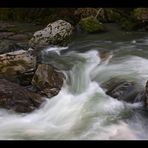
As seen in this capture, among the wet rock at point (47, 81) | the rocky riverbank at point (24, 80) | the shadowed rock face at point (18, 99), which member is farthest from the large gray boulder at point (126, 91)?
the shadowed rock face at point (18, 99)

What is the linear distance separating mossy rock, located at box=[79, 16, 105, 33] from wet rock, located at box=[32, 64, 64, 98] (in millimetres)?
4748

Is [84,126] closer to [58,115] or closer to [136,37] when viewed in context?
[58,115]

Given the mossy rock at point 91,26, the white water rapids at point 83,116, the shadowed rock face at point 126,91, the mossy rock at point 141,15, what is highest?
the mossy rock at point 141,15

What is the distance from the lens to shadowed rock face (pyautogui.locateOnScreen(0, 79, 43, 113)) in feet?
19.8

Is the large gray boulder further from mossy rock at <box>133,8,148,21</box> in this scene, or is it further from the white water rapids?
mossy rock at <box>133,8,148,21</box>

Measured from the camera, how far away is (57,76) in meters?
7.18

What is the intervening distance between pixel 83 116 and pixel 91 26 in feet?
21.2

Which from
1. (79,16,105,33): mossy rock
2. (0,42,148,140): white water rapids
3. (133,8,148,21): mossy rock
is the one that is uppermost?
(133,8,148,21): mossy rock

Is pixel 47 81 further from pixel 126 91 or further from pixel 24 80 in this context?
pixel 126 91

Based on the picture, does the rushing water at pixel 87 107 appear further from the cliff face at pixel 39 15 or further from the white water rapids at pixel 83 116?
the cliff face at pixel 39 15

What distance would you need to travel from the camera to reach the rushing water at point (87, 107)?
5.11 m

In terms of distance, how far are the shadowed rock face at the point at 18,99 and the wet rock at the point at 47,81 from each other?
0.29m

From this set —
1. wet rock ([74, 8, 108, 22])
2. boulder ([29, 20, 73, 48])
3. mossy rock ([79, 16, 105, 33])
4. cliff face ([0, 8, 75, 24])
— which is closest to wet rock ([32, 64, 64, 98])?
boulder ([29, 20, 73, 48])
